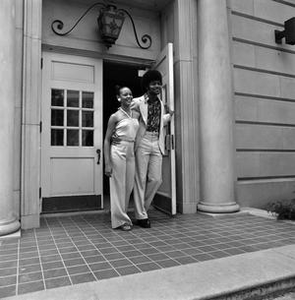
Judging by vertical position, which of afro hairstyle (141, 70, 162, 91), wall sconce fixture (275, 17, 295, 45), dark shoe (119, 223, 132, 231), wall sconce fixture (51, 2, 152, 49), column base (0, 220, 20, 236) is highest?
wall sconce fixture (275, 17, 295, 45)

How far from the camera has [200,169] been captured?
15.5 ft

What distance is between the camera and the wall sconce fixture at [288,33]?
541 centimetres

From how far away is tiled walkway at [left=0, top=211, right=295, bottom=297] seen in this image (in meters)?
2.34

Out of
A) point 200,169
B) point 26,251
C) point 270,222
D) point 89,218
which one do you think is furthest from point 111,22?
point 270,222

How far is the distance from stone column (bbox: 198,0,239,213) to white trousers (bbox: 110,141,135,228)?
1.45 meters

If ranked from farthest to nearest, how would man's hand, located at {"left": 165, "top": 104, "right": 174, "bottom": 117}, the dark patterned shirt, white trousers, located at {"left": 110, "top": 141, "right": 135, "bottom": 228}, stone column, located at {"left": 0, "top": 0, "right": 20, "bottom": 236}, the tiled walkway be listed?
man's hand, located at {"left": 165, "top": 104, "right": 174, "bottom": 117}
the dark patterned shirt
white trousers, located at {"left": 110, "top": 141, "right": 135, "bottom": 228}
stone column, located at {"left": 0, "top": 0, "right": 20, "bottom": 236}
the tiled walkway

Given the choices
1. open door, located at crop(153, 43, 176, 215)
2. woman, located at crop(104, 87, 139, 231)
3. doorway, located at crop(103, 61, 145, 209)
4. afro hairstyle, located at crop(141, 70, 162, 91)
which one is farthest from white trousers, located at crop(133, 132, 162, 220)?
doorway, located at crop(103, 61, 145, 209)

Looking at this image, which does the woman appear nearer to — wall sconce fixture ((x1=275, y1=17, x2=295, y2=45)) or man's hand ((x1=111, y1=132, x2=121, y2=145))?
man's hand ((x1=111, y1=132, x2=121, y2=145))

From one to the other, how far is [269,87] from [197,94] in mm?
1667

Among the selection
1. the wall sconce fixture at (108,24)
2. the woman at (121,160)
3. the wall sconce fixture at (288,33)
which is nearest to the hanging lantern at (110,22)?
the wall sconce fixture at (108,24)

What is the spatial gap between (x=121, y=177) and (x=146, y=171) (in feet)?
1.42

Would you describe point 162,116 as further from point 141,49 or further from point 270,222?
point 270,222

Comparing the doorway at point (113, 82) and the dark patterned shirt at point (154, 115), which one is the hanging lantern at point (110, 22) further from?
the doorway at point (113, 82)

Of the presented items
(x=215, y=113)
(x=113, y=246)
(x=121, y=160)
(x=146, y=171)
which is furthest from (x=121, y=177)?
(x=215, y=113)
